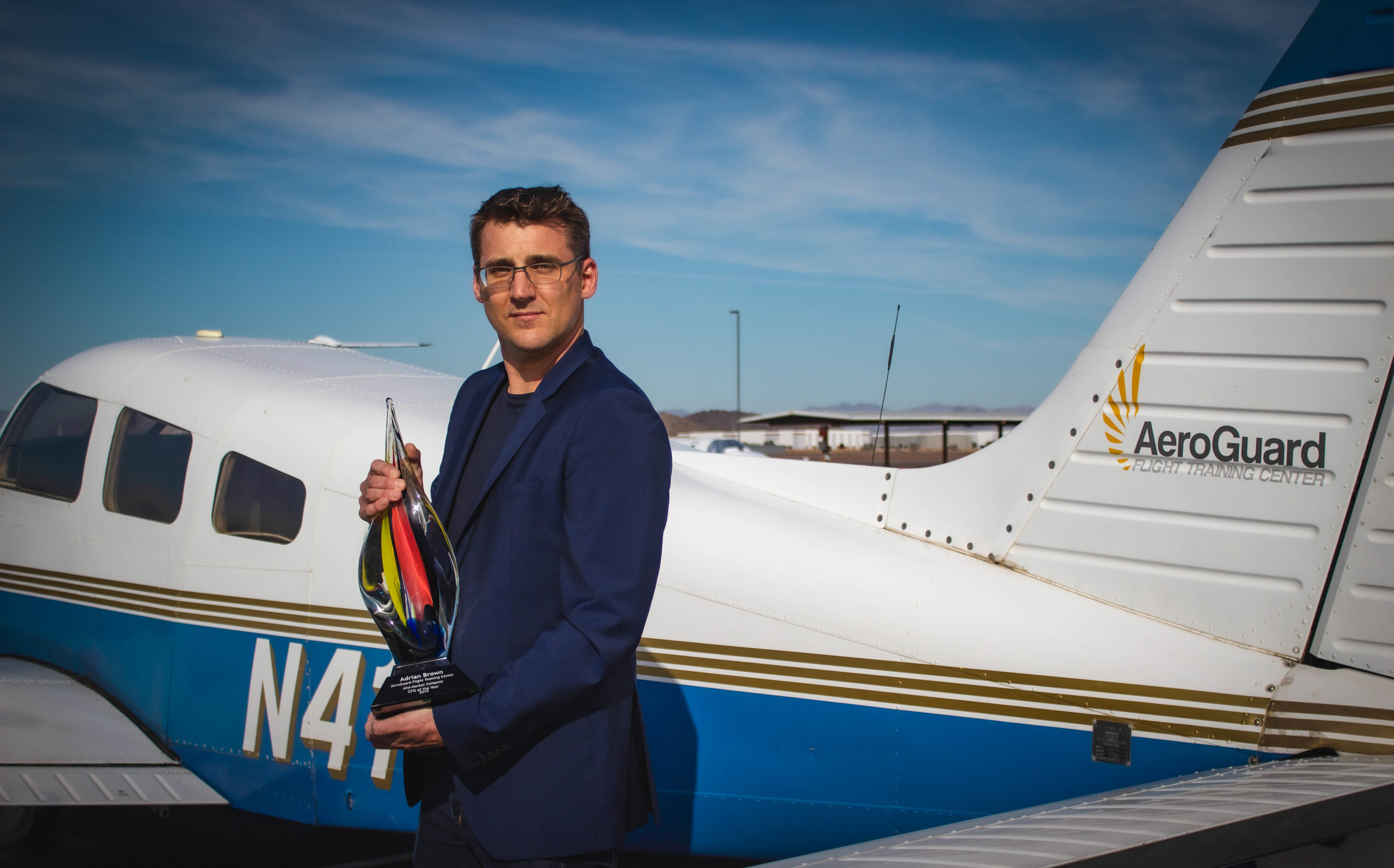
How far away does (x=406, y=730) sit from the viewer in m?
1.65

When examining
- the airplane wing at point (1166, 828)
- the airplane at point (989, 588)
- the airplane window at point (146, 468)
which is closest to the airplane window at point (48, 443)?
the airplane window at point (146, 468)

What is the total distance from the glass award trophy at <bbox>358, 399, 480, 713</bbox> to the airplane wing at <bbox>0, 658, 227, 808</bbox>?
2484 millimetres

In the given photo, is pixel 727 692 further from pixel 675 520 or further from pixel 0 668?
pixel 0 668

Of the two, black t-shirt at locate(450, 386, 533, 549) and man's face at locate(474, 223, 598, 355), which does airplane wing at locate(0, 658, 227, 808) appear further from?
man's face at locate(474, 223, 598, 355)

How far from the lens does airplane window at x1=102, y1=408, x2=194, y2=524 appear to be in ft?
12.7

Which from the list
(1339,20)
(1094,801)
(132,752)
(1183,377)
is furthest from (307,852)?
(1339,20)

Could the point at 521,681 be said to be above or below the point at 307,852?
above

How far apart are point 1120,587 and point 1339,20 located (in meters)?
1.73

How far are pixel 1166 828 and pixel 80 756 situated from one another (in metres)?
3.90

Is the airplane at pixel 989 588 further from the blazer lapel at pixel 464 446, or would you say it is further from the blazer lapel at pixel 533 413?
the blazer lapel at pixel 533 413

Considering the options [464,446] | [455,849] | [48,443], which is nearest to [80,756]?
[48,443]

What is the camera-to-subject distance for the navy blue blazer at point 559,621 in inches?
64.9

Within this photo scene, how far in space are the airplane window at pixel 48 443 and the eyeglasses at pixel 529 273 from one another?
129 inches

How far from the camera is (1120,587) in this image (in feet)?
9.00
